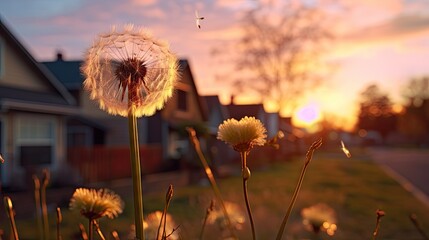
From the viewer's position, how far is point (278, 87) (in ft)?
147

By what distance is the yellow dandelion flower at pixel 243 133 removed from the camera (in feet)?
3.87

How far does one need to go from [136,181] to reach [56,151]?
69.2ft

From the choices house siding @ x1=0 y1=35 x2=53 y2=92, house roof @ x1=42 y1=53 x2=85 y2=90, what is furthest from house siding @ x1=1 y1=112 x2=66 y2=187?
house roof @ x1=42 y1=53 x2=85 y2=90

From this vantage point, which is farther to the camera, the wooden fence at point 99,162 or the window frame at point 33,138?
the wooden fence at point 99,162

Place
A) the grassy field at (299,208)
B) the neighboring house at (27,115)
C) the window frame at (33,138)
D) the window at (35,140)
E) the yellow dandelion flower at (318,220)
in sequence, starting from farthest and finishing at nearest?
the window at (35,140) → the window frame at (33,138) → the neighboring house at (27,115) → the grassy field at (299,208) → the yellow dandelion flower at (318,220)

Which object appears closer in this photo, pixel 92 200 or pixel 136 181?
pixel 136 181

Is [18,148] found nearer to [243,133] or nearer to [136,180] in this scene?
[243,133]

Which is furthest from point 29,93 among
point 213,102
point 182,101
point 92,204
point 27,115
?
point 213,102

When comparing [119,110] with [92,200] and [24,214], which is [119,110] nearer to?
[92,200]

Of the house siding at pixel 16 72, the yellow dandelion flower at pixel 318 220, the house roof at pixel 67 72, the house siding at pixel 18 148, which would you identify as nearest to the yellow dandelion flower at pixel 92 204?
the yellow dandelion flower at pixel 318 220

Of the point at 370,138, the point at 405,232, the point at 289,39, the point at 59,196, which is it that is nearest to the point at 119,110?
the point at 405,232

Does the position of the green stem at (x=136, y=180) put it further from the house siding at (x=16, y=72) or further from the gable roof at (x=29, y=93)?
the house siding at (x=16, y=72)

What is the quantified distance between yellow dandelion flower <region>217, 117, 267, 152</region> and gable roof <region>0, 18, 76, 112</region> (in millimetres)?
17185

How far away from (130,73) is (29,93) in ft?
64.6
